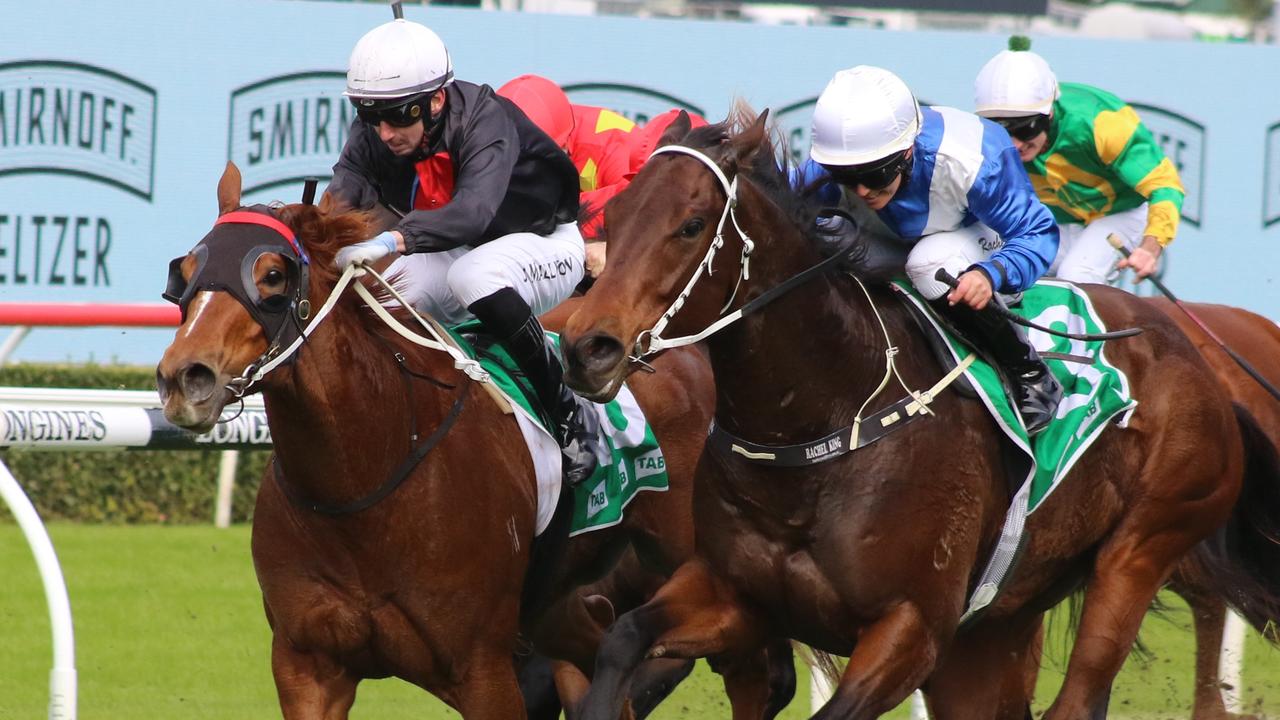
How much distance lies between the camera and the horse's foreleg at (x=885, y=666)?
139 inches

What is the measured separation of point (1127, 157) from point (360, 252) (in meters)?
2.96

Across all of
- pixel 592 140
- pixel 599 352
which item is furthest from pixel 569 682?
pixel 599 352

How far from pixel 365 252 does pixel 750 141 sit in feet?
2.82

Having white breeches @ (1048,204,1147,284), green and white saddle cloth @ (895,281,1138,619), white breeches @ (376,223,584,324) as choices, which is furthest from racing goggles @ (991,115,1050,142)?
white breeches @ (376,223,584,324)

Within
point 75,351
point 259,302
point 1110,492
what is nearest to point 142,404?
point 259,302

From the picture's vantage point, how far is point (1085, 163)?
5.84 metres

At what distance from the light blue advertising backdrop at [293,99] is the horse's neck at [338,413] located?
5.74 meters

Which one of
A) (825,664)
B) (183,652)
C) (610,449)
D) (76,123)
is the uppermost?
(610,449)

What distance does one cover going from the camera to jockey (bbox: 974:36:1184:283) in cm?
537

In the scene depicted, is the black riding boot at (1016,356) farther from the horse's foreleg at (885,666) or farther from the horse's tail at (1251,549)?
the horse's tail at (1251,549)

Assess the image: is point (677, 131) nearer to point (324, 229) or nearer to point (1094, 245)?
point (324, 229)

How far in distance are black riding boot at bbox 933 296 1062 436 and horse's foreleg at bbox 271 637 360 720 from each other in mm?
1570

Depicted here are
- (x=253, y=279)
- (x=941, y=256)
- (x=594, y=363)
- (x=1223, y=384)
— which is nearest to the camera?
(x=594, y=363)

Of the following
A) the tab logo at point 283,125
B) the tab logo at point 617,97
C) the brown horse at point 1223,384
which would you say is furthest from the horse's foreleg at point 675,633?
the tab logo at point 617,97
